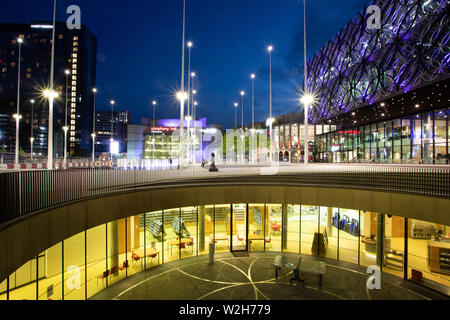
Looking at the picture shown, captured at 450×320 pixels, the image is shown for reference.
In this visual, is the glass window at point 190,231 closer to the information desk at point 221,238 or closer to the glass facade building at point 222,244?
the glass facade building at point 222,244

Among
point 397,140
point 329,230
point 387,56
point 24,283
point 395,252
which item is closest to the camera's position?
point 24,283

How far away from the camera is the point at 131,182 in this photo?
15.0m

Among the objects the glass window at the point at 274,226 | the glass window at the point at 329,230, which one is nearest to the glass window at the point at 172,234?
the glass window at the point at 274,226

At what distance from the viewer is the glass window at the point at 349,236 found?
60.2 feet

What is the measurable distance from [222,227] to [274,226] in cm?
467

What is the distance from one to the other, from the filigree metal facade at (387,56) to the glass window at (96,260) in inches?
1279

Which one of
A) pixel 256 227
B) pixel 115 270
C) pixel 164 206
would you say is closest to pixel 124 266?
pixel 115 270

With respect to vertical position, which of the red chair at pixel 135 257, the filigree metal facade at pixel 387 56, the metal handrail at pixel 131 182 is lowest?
the red chair at pixel 135 257

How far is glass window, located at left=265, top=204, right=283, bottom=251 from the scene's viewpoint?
20477mm

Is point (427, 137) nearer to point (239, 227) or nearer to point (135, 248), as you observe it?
point (239, 227)

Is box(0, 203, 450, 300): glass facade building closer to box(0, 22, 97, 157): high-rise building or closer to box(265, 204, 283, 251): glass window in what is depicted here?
box(265, 204, 283, 251): glass window
